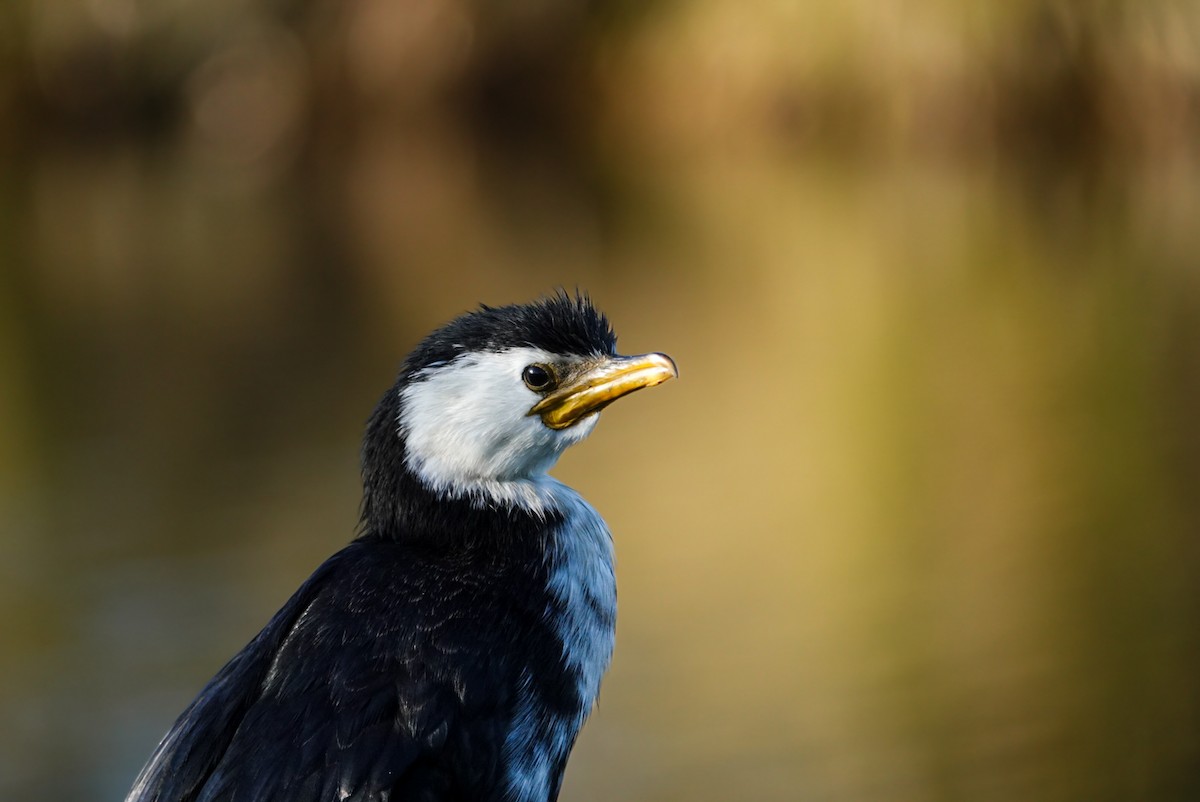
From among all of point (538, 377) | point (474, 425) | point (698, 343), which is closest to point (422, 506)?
point (474, 425)

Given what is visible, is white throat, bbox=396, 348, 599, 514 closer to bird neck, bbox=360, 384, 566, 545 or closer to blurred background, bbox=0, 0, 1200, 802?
bird neck, bbox=360, 384, 566, 545

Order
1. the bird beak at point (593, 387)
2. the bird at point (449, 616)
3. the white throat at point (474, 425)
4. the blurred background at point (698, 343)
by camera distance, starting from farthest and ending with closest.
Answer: the blurred background at point (698, 343), the bird beak at point (593, 387), the white throat at point (474, 425), the bird at point (449, 616)

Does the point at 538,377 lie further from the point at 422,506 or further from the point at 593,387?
the point at 422,506

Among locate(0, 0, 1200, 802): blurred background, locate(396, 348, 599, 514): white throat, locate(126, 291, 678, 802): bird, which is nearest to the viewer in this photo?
locate(126, 291, 678, 802): bird

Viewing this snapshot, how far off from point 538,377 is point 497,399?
0.45ft

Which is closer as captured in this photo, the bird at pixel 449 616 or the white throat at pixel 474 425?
the bird at pixel 449 616

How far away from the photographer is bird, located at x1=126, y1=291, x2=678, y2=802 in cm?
335

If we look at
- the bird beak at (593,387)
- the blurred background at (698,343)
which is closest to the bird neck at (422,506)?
the bird beak at (593,387)

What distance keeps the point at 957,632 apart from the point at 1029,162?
44.1 ft

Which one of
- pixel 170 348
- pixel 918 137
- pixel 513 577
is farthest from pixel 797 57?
pixel 513 577

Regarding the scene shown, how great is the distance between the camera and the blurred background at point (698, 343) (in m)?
6.57

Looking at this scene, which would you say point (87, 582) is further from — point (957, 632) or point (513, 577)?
point (513, 577)

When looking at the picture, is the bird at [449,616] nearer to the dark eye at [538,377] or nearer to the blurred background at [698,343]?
the dark eye at [538,377]

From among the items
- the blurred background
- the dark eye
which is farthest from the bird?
the blurred background
